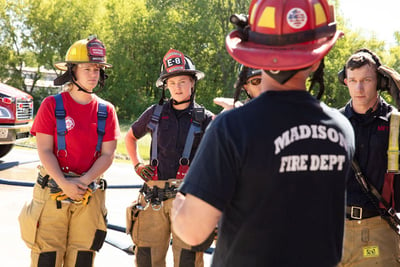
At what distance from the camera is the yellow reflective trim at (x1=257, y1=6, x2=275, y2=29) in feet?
6.04

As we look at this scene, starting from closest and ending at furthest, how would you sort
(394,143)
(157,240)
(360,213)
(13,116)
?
(394,143) < (360,213) < (157,240) < (13,116)

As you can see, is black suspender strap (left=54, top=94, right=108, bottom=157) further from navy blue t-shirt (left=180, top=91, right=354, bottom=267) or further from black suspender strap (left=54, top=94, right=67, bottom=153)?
navy blue t-shirt (left=180, top=91, right=354, bottom=267)

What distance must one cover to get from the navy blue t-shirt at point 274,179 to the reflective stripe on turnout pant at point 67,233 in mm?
2352

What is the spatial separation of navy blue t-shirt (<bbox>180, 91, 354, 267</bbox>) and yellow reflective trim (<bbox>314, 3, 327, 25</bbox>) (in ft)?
0.86

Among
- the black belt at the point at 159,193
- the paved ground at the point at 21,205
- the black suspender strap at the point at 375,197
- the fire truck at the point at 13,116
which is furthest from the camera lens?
the fire truck at the point at 13,116

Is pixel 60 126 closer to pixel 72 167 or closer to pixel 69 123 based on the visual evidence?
pixel 69 123

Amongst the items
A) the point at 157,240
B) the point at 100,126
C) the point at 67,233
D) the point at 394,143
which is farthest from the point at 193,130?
the point at 394,143

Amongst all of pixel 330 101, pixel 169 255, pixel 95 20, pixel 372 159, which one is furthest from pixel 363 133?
pixel 95 20

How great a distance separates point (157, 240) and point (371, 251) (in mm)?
1622

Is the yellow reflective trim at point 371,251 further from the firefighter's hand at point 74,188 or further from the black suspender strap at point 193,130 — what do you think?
the firefighter's hand at point 74,188

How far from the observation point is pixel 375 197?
11.2 ft

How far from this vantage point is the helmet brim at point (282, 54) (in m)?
1.79

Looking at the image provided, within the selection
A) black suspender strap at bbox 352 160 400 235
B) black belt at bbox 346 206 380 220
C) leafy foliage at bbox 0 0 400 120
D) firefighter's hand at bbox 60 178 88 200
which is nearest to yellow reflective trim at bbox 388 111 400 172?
black suspender strap at bbox 352 160 400 235

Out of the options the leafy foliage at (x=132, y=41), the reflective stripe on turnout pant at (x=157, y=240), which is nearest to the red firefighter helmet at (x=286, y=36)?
the reflective stripe on turnout pant at (x=157, y=240)
